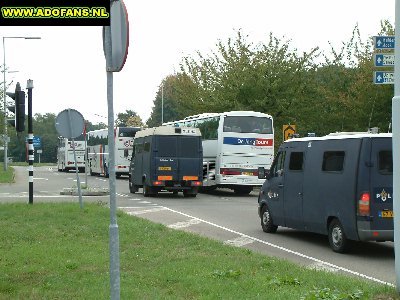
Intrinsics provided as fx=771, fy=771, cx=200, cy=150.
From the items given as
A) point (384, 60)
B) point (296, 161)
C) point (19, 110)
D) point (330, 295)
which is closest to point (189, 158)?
point (19, 110)

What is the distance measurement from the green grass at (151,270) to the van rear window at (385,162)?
2841 mm

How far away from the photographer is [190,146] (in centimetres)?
3148

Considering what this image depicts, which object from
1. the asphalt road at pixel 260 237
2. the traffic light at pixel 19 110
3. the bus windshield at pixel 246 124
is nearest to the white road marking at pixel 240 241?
the asphalt road at pixel 260 237

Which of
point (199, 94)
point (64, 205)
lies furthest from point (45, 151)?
point (64, 205)

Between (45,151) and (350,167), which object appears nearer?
(350,167)

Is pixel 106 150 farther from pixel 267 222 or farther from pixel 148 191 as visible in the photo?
pixel 267 222

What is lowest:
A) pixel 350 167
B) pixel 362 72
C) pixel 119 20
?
pixel 350 167

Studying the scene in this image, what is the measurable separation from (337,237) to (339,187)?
3.10 ft

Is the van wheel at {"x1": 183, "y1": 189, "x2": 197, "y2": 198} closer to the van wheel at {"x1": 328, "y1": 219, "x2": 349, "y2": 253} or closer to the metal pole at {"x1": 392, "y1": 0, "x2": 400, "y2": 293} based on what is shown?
the van wheel at {"x1": 328, "y1": 219, "x2": 349, "y2": 253}

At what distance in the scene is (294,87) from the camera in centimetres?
4250

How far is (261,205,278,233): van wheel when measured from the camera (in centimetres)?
1745

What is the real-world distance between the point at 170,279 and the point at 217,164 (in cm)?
2364

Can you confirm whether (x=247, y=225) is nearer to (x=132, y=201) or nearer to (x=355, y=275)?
(x=355, y=275)

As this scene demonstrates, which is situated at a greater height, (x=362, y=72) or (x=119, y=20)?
(x=362, y=72)
